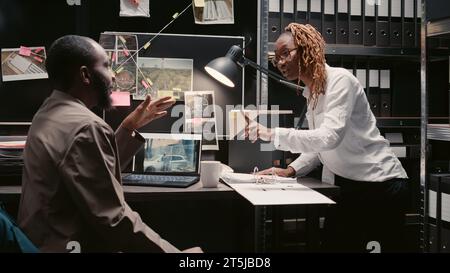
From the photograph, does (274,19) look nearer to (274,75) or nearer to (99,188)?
(274,75)

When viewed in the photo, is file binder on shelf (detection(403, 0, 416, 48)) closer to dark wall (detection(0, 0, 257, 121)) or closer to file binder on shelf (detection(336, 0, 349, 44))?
file binder on shelf (detection(336, 0, 349, 44))

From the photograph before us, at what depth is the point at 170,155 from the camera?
1.91m

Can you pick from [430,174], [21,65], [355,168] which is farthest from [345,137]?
[21,65]

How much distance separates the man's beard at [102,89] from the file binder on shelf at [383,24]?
161 centimetres

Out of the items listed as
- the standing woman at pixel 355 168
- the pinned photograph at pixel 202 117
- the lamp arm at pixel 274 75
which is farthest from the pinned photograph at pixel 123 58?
the standing woman at pixel 355 168

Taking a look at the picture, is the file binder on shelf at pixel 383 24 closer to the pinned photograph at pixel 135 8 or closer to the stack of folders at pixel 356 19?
the stack of folders at pixel 356 19

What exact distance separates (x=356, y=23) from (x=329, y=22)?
0.49 ft

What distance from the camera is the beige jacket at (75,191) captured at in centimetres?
103

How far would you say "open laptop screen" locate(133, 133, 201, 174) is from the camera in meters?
1.90

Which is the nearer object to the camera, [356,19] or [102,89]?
[102,89]

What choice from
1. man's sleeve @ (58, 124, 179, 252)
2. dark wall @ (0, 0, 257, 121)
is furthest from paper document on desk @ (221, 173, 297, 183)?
man's sleeve @ (58, 124, 179, 252)

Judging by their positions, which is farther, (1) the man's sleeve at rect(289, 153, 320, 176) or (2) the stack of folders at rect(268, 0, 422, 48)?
(2) the stack of folders at rect(268, 0, 422, 48)

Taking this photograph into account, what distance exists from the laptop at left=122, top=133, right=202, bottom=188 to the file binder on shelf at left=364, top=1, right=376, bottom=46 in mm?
1101
